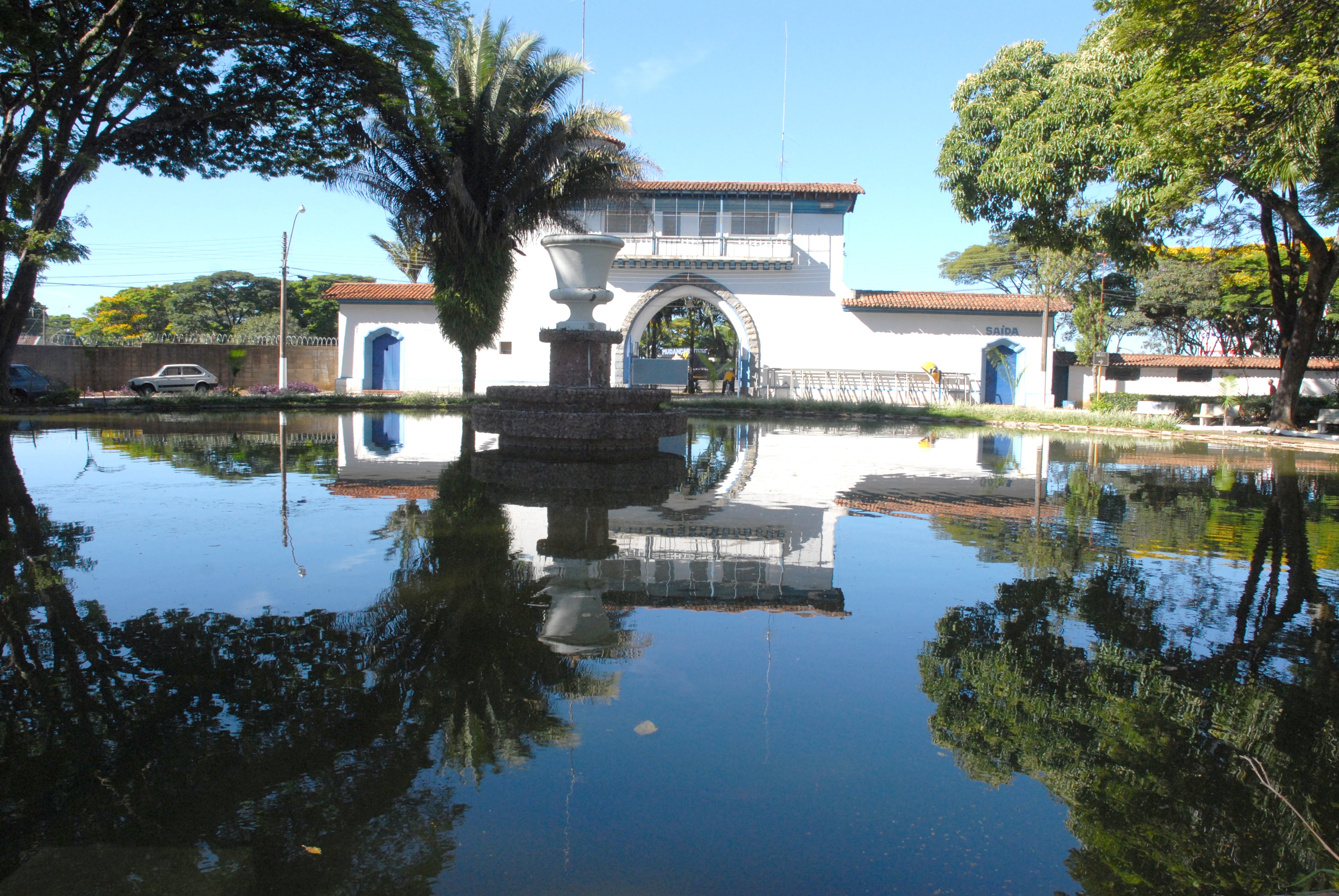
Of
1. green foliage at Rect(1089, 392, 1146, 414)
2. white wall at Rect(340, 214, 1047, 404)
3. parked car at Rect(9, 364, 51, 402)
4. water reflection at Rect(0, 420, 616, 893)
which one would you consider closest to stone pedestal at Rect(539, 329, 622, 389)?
water reflection at Rect(0, 420, 616, 893)

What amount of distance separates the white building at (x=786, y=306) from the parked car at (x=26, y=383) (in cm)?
832

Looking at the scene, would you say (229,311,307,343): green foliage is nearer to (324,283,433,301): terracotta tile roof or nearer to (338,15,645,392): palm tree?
(324,283,433,301): terracotta tile roof

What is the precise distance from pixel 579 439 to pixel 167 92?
487 inches

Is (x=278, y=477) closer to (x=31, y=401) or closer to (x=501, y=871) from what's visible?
(x=501, y=871)

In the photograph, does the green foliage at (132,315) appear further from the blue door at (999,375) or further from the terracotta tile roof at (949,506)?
the terracotta tile roof at (949,506)

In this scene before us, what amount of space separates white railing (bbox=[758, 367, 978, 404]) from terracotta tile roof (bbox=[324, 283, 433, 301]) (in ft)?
36.8

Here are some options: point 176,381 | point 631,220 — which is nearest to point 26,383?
point 176,381

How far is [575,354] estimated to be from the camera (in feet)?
37.2

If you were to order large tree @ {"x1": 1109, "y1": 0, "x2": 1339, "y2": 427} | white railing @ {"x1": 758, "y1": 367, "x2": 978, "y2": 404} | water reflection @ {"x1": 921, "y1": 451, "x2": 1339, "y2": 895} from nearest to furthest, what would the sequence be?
water reflection @ {"x1": 921, "y1": 451, "x2": 1339, "y2": 895}
large tree @ {"x1": 1109, "y1": 0, "x2": 1339, "y2": 427}
white railing @ {"x1": 758, "y1": 367, "x2": 978, "y2": 404}

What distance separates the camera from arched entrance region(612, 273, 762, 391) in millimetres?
27766

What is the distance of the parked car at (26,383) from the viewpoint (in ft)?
71.5

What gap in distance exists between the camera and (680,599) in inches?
155

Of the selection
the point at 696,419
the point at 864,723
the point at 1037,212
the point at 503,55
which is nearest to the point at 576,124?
the point at 503,55

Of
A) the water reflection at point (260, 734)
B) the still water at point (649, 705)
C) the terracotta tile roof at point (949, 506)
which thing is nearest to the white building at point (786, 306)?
the terracotta tile roof at point (949, 506)
